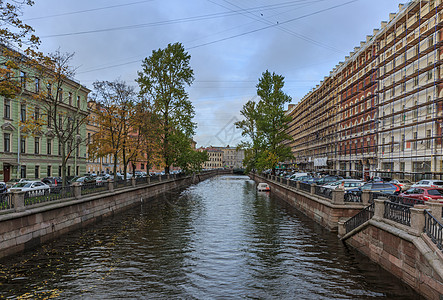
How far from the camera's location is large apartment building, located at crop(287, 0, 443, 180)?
34.8 meters

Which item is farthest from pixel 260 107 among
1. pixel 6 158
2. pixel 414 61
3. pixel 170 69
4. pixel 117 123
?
pixel 6 158

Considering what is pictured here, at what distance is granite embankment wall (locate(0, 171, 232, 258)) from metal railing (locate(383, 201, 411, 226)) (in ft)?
48.6

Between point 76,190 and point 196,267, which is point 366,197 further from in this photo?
point 76,190

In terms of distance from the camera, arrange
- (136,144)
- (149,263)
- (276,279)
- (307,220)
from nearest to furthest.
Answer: (276,279), (149,263), (307,220), (136,144)

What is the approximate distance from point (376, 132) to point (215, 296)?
4243cm

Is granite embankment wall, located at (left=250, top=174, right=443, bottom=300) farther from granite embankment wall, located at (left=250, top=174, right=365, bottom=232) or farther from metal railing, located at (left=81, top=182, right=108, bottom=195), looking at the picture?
metal railing, located at (left=81, top=182, right=108, bottom=195)

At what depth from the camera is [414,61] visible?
38688 mm

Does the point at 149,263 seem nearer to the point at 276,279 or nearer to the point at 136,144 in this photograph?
the point at 276,279

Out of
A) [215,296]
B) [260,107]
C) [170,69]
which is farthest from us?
[260,107]

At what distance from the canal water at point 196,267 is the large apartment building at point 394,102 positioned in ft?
76.6

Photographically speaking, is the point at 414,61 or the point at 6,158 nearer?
the point at 6,158

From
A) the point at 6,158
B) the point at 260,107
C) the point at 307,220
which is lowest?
Result: the point at 307,220

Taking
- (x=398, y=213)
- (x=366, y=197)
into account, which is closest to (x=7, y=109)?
(x=366, y=197)

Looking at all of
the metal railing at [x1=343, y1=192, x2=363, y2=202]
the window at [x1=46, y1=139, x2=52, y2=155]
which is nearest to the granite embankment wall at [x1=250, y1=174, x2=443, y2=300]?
the metal railing at [x1=343, y1=192, x2=363, y2=202]
